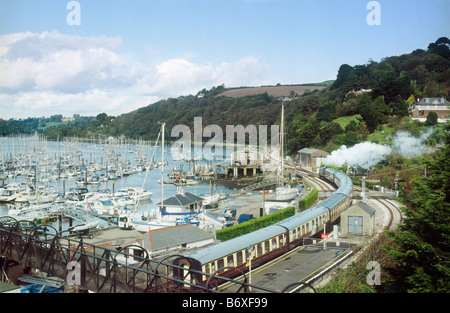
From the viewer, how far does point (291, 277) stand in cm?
1566

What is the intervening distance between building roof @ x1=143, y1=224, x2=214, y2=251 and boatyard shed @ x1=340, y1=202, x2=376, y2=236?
26.3 ft

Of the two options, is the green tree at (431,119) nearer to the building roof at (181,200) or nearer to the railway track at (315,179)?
the railway track at (315,179)

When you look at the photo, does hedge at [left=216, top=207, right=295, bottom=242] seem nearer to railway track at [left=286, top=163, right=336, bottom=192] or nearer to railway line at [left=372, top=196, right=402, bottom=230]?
railway line at [left=372, top=196, right=402, bottom=230]

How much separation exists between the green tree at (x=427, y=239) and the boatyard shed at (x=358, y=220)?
11.3 meters

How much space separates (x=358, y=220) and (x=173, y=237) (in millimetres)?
10610

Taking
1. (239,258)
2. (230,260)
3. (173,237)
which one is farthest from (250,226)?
(230,260)

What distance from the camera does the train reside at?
1409cm

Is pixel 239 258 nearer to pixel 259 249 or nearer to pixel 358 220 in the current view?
pixel 259 249

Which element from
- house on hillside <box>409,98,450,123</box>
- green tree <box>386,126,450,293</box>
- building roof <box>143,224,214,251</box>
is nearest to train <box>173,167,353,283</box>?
building roof <box>143,224,214,251</box>

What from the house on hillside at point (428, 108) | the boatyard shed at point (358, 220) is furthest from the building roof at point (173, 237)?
Answer: the house on hillside at point (428, 108)

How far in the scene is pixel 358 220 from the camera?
22.5 m

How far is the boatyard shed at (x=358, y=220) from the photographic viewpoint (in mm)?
22330
